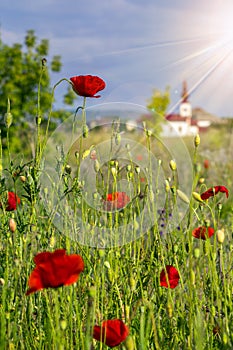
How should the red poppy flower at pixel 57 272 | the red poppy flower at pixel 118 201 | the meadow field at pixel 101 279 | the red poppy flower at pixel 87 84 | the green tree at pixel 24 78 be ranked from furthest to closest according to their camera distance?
the green tree at pixel 24 78 → the red poppy flower at pixel 118 201 → the red poppy flower at pixel 87 84 → the meadow field at pixel 101 279 → the red poppy flower at pixel 57 272

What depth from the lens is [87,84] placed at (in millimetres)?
1796

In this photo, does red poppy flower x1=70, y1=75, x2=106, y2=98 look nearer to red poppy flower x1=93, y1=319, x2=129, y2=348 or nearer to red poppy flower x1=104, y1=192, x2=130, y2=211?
red poppy flower x1=104, y1=192, x2=130, y2=211

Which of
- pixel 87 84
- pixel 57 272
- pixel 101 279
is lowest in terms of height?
pixel 101 279

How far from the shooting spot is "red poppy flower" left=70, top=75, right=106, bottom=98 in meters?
1.80

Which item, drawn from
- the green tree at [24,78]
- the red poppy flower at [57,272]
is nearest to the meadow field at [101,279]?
the red poppy flower at [57,272]

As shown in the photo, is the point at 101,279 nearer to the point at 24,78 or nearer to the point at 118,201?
the point at 118,201

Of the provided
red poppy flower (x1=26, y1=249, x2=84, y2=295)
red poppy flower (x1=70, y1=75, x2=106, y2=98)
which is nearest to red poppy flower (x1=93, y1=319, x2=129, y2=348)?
red poppy flower (x1=26, y1=249, x2=84, y2=295)

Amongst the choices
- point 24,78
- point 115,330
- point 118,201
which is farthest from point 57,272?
point 24,78

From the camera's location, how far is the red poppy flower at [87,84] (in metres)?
1.80

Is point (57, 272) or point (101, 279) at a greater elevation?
point (57, 272)

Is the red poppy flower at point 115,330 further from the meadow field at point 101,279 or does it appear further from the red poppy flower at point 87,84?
the red poppy flower at point 87,84

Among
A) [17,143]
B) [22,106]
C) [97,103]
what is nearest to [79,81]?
[97,103]

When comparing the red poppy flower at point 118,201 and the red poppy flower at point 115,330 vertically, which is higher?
the red poppy flower at point 118,201

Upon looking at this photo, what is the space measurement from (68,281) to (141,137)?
3.46 meters
